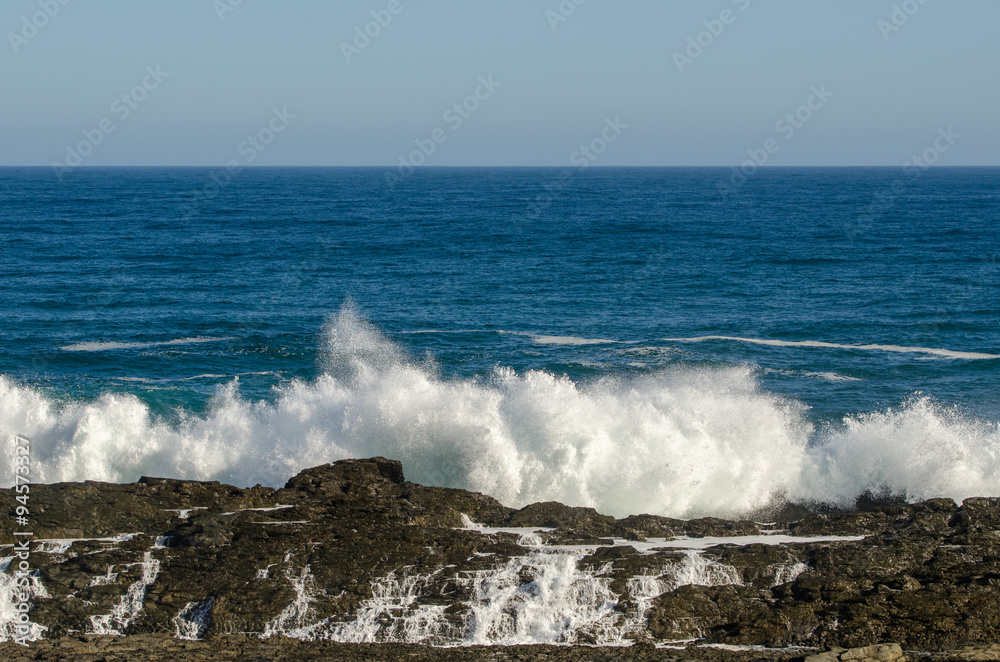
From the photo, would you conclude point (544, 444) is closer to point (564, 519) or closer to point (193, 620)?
point (564, 519)

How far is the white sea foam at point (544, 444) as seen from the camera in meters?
16.1

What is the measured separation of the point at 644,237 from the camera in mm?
52531

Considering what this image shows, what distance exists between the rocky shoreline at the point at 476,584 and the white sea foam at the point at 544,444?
126 inches

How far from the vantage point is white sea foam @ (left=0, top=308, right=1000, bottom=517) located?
1614 centimetres

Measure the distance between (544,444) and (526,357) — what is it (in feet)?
31.5

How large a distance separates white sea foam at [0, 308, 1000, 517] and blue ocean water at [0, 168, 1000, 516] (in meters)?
0.05

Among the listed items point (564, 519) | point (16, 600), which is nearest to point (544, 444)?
point (564, 519)

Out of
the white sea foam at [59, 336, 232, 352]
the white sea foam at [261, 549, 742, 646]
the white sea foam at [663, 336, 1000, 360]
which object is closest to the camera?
the white sea foam at [261, 549, 742, 646]

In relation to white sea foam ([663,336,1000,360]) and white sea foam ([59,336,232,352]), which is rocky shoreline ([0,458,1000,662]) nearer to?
white sea foam ([59,336,232,352])

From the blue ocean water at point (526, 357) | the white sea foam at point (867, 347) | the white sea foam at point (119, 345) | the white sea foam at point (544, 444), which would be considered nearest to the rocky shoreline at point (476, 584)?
the white sea foam at point (544, 444)

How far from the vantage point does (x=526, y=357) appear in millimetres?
26203

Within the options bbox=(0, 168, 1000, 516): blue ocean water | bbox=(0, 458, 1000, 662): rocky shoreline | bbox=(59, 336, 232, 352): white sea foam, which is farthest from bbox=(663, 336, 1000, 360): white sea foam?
bbox=(59, 336, 232, 352): white sea foam

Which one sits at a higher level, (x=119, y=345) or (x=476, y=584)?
(x=119, y=345)

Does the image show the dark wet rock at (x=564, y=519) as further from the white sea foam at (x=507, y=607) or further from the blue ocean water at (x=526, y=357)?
the blue ocean water at (x=526, y=357)
